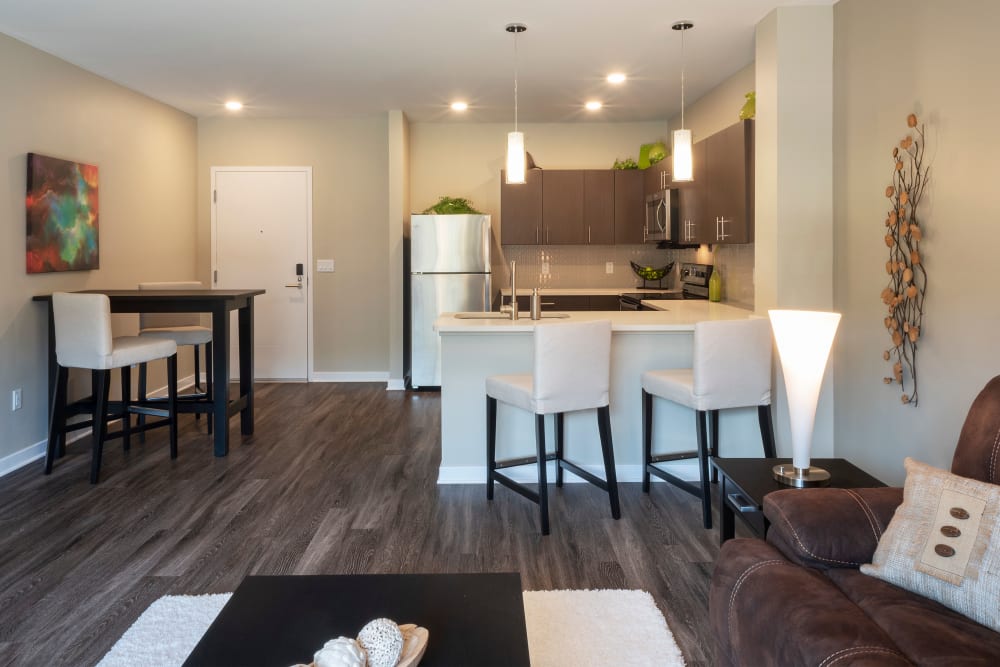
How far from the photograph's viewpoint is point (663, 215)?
5.89 metres

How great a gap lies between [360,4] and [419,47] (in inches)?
32.2

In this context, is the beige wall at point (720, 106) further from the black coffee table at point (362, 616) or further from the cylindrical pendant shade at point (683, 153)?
the black coffee table at point (362, 616)

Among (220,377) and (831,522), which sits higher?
(220,377)

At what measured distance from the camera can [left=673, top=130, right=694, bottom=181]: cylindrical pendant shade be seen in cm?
378

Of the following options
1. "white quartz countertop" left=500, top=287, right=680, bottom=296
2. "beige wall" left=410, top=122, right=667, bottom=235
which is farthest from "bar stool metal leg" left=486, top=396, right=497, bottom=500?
"beige wall" left=410, top=122, right=667, bottom=235

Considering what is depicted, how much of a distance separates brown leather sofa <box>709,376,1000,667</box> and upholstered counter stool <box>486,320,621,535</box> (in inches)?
53.2

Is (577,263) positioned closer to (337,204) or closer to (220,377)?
(337,204)

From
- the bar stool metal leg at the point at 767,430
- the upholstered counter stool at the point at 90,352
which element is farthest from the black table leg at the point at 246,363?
the bar stool metal leg at the point at 767,430

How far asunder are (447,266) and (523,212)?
903 millimetres

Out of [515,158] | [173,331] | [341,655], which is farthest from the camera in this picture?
[173,331]

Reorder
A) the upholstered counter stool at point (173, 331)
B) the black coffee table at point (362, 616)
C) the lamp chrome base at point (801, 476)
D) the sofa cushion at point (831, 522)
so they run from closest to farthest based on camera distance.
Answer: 1. the black coffee table at point (362, 616)
2. the sofa cushion at point (831, 522)
3. the lamp chrome base at point (801, 476)
4. the upholstered counter stool at point (173, 331)

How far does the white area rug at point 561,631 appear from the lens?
2211mm

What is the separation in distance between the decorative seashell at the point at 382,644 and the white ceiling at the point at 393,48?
3.26 m

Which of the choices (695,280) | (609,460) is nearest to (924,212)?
(609,460)
